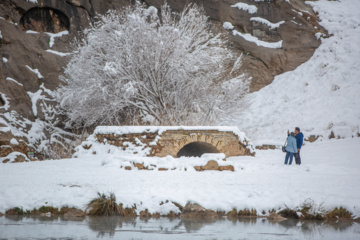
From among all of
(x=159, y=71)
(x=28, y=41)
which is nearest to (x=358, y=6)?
(x=159, y=71)

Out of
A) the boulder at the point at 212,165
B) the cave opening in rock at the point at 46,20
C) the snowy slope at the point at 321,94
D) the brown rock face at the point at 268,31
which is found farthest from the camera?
the brown rock face at the point at 268,31

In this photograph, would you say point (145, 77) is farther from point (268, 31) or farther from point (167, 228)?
point (167, 228)

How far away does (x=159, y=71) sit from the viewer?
17.5m

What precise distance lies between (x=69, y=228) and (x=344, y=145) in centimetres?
1344

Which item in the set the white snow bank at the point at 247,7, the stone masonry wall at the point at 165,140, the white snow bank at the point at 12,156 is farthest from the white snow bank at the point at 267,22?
Result: the white snow bank at the point at 12,156

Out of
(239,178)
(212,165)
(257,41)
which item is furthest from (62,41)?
(239,178)

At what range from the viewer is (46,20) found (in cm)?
2436

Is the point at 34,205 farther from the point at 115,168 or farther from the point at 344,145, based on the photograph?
the point at 344,145

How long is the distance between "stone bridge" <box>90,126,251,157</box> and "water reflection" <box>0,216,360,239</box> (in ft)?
21.5

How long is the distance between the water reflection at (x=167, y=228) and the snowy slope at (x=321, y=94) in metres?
13.3

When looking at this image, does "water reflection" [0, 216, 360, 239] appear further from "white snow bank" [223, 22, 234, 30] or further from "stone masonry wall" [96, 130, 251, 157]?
"white snow bank" [223, 22, 234, 30]

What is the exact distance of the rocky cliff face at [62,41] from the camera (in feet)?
67.5

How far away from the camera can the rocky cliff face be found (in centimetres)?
2056

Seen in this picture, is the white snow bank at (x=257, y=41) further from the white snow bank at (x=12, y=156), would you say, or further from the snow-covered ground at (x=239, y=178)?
the white snow bank at (x=12, y=156)
